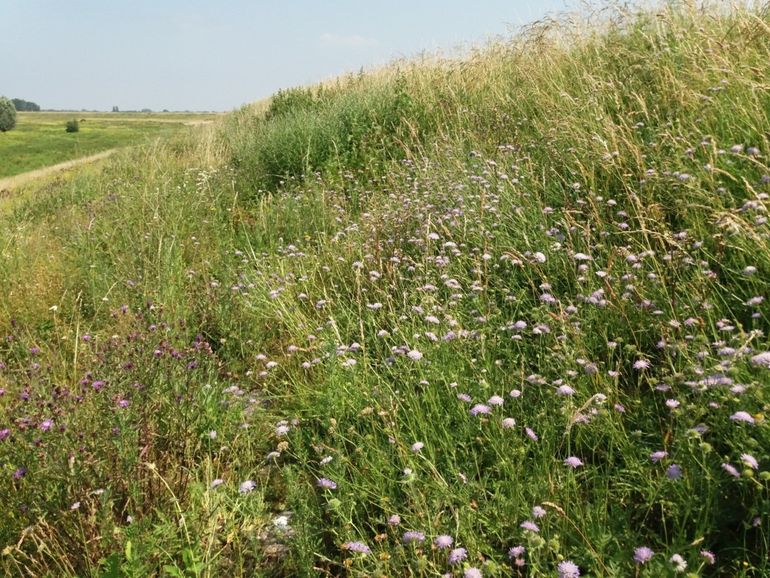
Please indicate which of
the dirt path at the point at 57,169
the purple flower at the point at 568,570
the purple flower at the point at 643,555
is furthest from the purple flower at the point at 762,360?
the dirt path at the point at 57,169

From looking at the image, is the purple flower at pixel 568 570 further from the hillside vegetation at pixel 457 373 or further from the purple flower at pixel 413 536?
the purple flower at pixel 413 536

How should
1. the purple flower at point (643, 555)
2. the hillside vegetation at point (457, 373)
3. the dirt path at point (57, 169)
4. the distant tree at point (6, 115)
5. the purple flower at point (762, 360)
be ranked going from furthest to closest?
the distant tree at point (6, 115) < the dirt path at point (57, 169) < the hillside vegetation at point (457, 373) < the purple flower at point (762, 360) < the purple flower at point (643, 555)

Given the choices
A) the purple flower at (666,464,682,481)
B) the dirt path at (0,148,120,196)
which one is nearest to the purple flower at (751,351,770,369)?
the purple flower at (666,464,682,481)

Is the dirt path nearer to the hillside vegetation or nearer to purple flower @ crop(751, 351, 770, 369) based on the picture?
the hillside vegetation

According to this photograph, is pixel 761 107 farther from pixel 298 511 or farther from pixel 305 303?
pixel 298 511

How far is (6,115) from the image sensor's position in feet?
267

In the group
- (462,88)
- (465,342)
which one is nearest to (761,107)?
(465,342)

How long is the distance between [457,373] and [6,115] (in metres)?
103

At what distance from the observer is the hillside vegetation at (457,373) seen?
1.63 metres

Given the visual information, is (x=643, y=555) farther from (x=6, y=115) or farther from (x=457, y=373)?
(x=6, y=115)

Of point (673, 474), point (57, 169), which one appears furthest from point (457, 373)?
point (57, 169)

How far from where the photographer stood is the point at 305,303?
358cm

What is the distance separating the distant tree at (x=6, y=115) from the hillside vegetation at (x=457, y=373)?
321 ft

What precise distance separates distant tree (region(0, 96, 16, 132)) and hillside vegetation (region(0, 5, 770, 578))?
97.7 m
